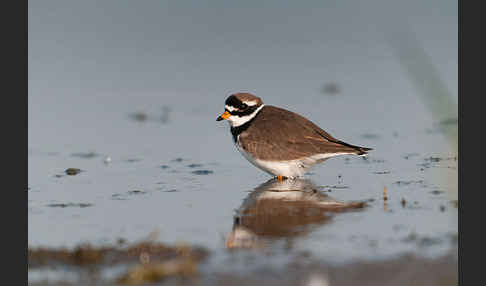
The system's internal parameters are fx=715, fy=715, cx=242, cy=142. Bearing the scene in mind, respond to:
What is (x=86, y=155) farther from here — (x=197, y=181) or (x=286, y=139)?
(x=286, y=139)

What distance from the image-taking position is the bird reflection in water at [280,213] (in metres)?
6.15

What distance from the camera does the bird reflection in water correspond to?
6148 mm

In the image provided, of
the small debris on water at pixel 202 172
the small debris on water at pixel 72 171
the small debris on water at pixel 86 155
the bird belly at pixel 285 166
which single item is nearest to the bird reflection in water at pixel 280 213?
the bird belly at pixel 285 166

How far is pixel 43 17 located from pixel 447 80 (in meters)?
9.67

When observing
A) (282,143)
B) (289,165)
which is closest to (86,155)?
(282,143)

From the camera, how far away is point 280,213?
6977 mm

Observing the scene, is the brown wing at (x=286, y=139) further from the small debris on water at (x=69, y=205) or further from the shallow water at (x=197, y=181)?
the small debris on water at (x=69, y=205)

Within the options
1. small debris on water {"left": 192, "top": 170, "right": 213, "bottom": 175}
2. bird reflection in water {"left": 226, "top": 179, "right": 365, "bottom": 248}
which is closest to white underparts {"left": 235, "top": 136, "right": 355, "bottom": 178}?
bird reflection in water {"left": 226, "top": 179, "right": 365, "bottom": 248}

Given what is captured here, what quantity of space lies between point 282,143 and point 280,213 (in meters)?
2.15

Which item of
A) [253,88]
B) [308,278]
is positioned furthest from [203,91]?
[308,278]

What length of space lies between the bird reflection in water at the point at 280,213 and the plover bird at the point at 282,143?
40 centimetres

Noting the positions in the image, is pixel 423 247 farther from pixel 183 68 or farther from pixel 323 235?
pixel 183 68

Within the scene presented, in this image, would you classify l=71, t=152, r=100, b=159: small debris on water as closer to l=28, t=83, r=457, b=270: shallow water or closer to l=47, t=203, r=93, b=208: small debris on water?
l=28, t=83, r=457, b=270: shallow water

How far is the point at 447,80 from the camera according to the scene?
1294cm
